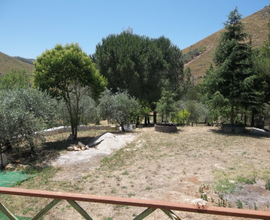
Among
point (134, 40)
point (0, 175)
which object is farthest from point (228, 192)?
point (134, 40)

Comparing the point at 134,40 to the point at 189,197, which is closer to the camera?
the point at 189,197

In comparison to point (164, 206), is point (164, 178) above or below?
below

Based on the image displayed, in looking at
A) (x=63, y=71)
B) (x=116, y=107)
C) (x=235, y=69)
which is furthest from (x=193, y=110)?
(x=63, y=71)

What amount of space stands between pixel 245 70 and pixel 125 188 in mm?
11774

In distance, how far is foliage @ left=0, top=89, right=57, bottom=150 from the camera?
22.8 feet

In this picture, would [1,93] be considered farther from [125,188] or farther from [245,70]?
[245,70]

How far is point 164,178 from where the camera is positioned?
6.10 m

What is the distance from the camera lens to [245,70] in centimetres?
1313

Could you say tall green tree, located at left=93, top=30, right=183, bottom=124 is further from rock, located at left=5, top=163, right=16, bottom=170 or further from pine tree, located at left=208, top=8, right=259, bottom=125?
rock, located at left=5, top=163, right=16, bottom=170

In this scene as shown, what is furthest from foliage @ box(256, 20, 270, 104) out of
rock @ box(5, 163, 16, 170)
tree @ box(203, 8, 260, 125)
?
rock @ box(5, 163, 16, 170)

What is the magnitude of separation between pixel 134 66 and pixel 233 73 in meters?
8.81

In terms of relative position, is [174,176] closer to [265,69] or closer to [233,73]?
[233,73]

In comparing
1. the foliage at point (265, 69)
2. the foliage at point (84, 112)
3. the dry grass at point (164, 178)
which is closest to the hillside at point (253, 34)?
the foliage at point (265, 69)

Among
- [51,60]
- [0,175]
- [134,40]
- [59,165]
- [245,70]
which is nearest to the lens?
[0,175]
